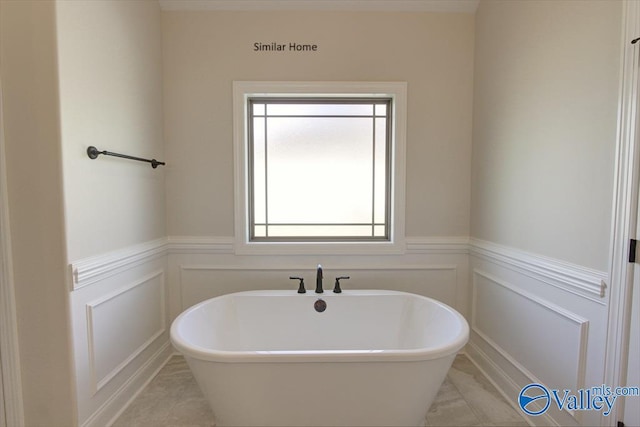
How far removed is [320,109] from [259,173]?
68 centimetres

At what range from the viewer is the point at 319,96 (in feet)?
7.09

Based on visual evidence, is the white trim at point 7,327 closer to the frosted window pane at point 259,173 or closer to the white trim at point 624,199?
the frosted window pane at point 259,173

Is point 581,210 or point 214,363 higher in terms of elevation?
point 581,210

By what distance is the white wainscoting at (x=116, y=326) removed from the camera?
4.51 feet

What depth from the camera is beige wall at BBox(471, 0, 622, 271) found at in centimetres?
121

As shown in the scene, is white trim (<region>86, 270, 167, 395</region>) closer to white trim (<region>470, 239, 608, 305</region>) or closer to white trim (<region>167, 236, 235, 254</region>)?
white trim (<region>167, 236, 235, 254</region>)

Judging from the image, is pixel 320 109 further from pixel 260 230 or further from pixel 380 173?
pixel 260 230

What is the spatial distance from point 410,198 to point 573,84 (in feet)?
3.48

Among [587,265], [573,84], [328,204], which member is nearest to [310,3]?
[328,204]

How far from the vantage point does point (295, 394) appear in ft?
4.17

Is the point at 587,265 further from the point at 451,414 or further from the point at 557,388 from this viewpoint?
the point at 451,414

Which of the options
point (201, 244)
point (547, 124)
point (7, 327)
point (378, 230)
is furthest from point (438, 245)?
point (7, 327)

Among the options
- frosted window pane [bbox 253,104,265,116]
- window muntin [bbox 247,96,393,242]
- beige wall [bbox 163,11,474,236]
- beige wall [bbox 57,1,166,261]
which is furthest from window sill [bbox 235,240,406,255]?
frosted window pane [bbox 253,104,265,116]

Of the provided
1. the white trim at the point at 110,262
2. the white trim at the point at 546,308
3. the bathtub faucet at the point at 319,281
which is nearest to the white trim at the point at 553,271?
the white trim at the point at 546,308
